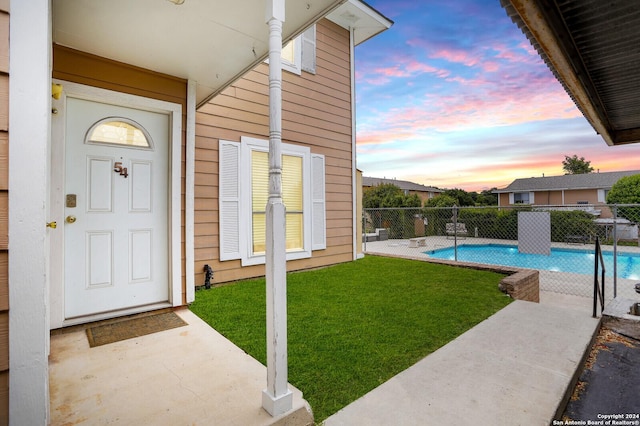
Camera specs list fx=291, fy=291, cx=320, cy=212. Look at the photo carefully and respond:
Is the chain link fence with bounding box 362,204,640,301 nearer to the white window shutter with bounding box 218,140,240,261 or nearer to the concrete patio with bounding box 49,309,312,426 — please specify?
the white window shutter with bounding box 218,140,240,261

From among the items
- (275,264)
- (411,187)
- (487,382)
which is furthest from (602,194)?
(275,264)

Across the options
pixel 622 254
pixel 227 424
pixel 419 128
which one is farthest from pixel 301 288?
pixel 622 254

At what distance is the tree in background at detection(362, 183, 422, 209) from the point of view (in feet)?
47.9

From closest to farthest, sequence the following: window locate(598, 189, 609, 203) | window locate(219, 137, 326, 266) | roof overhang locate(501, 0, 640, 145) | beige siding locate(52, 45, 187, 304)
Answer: roof overhang locate(501, 0, 640, 145) → beige siding locate(52, 45, 187, 304) → window locate(219, 137, 326, 266) → window locate(598, 189, 609, 203)

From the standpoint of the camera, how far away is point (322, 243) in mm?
4902

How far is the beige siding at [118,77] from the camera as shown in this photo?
2361 mm

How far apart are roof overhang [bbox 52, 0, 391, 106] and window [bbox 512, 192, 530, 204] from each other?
24928mm

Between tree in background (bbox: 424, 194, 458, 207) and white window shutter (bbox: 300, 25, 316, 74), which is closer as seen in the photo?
white window shutter (bbox: 300, 25, 316, 74)

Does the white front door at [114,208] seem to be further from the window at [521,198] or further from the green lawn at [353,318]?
the window at [521,198]

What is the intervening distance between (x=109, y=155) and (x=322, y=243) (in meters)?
3.18

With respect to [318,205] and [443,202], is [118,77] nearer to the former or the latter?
[318,205]

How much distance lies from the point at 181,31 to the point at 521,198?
84.6 ft

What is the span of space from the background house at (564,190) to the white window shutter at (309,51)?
65.2 feet

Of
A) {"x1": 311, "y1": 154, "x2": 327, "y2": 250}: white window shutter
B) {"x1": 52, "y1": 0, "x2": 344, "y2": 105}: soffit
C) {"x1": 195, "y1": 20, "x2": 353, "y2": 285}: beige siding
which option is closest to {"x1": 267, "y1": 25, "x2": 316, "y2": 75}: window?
{"x1": 195, "y1": 20, "x2": 353, "y2": 285}: beige siding
